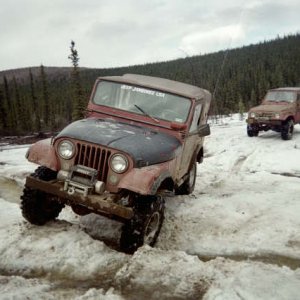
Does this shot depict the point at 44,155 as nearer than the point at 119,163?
No

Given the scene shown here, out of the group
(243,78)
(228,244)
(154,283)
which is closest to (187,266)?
(154,283)

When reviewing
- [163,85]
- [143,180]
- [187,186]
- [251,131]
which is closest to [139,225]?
[143,180]

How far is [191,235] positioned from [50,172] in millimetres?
2378

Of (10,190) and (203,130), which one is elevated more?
(203,130)

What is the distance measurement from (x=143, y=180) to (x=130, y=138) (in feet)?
2.73

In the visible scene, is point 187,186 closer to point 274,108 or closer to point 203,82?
point 274,108

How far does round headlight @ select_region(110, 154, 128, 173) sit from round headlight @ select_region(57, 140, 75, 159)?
2.03 feet

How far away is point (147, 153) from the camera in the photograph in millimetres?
5305

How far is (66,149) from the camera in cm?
541

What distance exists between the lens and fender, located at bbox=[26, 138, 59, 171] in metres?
5.49

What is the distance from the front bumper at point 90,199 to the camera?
477 centimetres

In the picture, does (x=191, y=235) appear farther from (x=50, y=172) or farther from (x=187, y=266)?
(x=50, y=172)

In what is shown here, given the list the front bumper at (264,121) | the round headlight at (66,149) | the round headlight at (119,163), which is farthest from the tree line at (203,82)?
the round headlight at (119,163)

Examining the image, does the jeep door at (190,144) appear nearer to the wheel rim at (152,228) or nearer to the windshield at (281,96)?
the wheel rim at (152,228)
